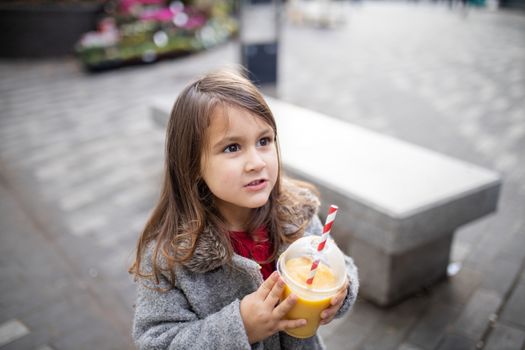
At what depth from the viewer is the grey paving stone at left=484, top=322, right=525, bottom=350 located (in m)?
2.63

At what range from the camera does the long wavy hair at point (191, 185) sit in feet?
4.50

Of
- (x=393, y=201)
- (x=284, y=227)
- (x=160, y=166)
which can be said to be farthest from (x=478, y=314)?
(x=160, y=166)

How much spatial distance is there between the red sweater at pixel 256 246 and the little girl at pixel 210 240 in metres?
0.01

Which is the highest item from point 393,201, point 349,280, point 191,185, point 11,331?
point 191,185

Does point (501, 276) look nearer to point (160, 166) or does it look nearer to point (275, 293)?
point (275, 293)

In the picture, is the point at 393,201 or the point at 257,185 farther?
the point at 393,201

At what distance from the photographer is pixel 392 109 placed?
705cm

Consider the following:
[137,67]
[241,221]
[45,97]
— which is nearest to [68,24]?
[137,67]

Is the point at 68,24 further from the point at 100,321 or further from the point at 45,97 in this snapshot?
the point at 100,321

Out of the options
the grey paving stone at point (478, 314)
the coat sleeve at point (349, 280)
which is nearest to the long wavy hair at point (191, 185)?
the coat sleeve at point (349, 280)

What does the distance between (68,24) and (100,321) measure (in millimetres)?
10070

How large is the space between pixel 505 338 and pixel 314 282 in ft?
6.50

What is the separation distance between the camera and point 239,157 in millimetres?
1355

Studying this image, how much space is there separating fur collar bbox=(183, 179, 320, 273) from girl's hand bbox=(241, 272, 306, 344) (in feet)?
0.56
